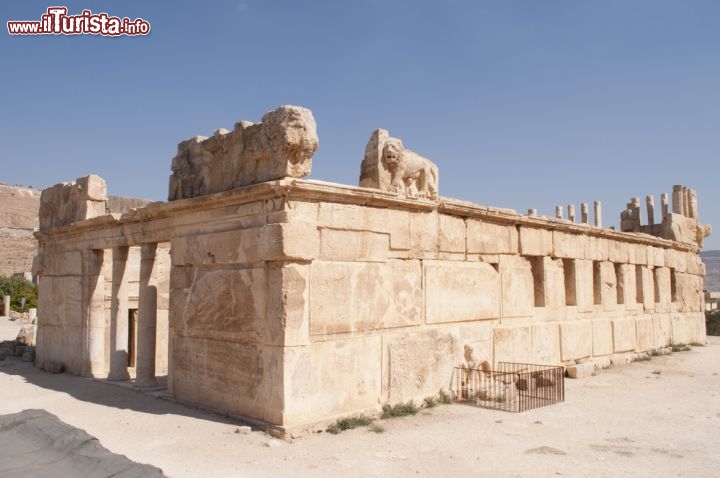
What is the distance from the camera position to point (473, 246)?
8.95 metres

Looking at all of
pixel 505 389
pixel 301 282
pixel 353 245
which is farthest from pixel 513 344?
pixel 301 282

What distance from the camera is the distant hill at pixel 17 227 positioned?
47125mm

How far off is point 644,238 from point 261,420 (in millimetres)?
11375

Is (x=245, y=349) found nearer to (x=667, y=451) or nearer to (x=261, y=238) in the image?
(x=261, y=238)

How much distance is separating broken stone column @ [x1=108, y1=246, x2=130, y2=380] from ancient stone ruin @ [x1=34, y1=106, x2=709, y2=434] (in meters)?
0.02

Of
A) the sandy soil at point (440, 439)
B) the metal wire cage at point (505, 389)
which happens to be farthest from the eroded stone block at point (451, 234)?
the sandy soil at point (440, 439)

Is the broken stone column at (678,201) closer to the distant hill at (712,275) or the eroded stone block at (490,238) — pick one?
the eroded stone block at (490,238)

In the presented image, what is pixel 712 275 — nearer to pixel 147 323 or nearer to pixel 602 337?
pixel 602 337

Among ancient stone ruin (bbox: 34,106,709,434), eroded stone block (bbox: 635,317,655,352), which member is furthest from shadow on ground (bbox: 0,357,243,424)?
eroded stone block (bbox: 635,317,655,352)

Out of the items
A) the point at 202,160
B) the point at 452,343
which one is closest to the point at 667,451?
the point at 452,343

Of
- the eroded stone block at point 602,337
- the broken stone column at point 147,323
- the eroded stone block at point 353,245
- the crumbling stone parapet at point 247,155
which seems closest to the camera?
the crumbling stone parapet at point 247,155

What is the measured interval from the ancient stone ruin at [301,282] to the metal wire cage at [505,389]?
0.98 feet

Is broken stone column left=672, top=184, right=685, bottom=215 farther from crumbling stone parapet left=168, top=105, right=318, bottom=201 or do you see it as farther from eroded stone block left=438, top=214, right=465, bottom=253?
crumbling stone parapet left=168, top=105, right=318, bottom=201

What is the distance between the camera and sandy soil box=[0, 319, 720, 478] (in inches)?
205
